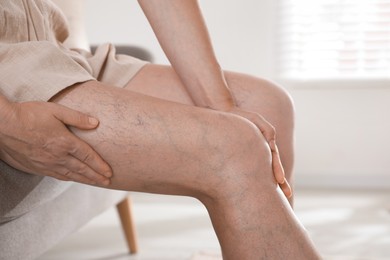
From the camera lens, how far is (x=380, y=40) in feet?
10.2

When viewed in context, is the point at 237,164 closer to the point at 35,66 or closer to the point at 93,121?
the point at 93,121

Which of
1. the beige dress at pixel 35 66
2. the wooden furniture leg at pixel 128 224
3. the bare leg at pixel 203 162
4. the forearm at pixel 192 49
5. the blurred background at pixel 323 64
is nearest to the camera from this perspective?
the bare leg at pixel 203 162

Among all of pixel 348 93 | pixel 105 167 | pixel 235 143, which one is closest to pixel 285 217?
pixel 235 143

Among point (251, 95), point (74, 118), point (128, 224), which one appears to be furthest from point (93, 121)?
Result: point (128, 224)

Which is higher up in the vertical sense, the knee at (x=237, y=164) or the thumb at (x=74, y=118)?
the thumb at (x=74, y=118)

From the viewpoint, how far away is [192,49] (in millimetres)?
1110

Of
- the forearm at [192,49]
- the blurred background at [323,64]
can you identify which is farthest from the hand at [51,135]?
the blurred background at [323,64]

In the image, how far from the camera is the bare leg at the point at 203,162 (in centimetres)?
81

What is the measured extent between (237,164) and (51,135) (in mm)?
268

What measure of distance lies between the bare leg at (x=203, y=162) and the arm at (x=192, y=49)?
221mm

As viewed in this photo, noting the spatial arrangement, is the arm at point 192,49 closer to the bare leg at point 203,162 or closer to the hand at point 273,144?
the hand at point 273,144

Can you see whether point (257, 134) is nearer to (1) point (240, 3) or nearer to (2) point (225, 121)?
(2) point (225, 121)

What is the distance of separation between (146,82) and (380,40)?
7.16 ft

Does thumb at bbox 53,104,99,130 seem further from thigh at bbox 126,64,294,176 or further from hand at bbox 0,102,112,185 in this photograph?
thigh at bbox 126,64,294,176
